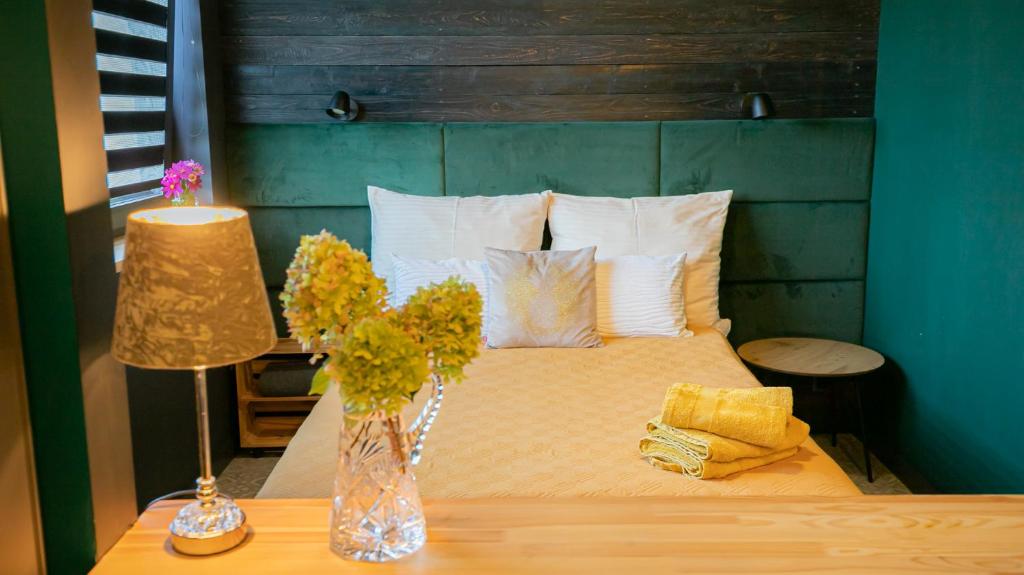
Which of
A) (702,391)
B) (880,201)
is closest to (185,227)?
(702,391)

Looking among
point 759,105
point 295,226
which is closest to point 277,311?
point 295,226

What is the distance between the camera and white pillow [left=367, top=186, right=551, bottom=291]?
3.68 m

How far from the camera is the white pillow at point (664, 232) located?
3.70m

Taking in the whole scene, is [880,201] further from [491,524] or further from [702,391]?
[491,524]

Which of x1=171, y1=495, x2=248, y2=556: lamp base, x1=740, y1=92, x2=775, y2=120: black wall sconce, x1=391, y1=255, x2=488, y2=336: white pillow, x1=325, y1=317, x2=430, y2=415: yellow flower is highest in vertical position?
x1=740, y1=92, x2=775, y2=120: black wall sconce

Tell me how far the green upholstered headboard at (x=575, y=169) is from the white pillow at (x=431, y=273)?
0.45 metres

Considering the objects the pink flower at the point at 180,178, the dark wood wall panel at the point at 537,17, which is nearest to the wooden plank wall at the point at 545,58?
the dark wood wall panel at the point at 537,17

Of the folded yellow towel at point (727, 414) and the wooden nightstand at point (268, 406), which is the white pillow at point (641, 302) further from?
the wooden nightstand at point (268, 406)

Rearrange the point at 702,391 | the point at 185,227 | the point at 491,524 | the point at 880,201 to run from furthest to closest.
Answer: the point at 880,201, the point at 702,391, the point at 491,524, the point at 185,227

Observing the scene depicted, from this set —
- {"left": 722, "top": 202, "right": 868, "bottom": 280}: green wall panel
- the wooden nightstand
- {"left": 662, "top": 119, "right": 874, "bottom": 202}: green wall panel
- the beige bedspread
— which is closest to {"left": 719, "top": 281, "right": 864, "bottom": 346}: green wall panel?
{"left": 722, "top": 202, "right": 868, "bottom": 280}: green wall panel

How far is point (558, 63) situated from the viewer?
153 inches

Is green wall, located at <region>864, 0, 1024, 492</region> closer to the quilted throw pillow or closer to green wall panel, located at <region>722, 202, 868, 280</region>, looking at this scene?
green wall panel, located at <region>722, 202, 868, 280</region>

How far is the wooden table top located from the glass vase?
0.03 m

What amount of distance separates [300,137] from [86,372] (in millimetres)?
2399
